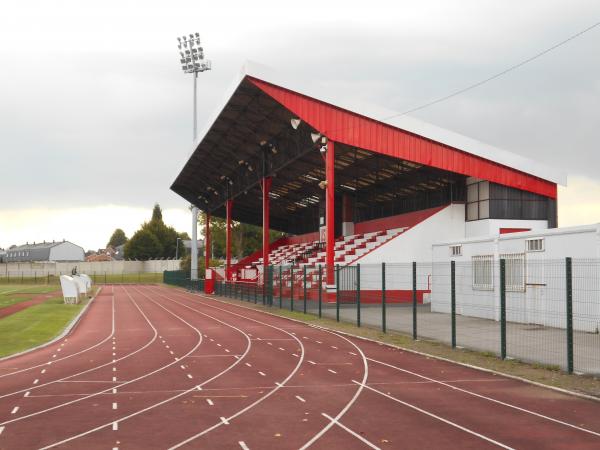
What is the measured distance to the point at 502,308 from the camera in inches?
679

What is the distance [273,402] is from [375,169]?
3863 cm

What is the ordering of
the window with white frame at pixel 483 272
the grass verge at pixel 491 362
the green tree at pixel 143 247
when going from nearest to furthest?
the grass verge at pixel 491 362 < the window with white frame at pixel 483 272 < the green tree at pixel 143 247

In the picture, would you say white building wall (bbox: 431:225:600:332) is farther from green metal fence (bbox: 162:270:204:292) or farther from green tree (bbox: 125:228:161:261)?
green tree (bbox: 125:228:161:261)

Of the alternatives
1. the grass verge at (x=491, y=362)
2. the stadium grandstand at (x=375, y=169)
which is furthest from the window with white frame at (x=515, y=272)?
the stadium grandstand at (x=375, y=169)

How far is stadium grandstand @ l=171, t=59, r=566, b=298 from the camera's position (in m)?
40.0

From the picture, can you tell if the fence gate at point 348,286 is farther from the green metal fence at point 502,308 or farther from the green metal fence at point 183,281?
the green metal fence at point 183,281

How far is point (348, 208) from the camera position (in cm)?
6381

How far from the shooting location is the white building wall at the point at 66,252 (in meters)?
182

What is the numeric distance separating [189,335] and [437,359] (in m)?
11.0

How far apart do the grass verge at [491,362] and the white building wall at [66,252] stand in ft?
548

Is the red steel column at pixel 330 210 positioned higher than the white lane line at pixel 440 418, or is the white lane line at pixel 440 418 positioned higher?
the red steel column at pixel 330 210

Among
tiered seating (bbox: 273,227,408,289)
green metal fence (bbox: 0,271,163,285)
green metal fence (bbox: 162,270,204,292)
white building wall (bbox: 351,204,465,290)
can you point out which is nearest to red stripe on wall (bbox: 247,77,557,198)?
white building wall (bbox: 351,204,465,290)

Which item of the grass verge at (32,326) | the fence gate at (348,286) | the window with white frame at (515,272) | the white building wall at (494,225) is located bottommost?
the grass verge at (32,326)

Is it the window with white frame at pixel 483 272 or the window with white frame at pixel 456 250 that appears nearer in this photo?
the window with white frame at pixel 483 272
